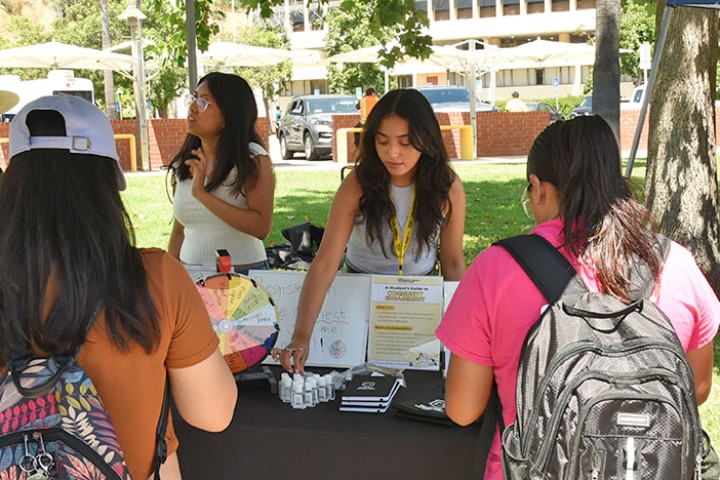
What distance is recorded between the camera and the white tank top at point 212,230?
3.76m

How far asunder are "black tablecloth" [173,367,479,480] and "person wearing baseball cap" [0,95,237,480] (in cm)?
65

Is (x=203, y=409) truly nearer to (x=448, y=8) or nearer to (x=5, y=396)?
(x=5, y=396)

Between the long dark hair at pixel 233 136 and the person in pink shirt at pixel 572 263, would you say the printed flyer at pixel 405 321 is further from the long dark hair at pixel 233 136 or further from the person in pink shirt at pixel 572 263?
the long dark hair at pixel 233 136

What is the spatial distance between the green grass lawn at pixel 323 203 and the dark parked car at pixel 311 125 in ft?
10.6

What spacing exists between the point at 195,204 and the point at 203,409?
2.06 m

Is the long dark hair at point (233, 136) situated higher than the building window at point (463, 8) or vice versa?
the building window at point (463, 8)

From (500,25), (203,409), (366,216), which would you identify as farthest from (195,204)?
(500,25)

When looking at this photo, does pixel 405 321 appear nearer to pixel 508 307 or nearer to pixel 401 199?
pixel 401 199

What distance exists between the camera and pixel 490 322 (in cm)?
187

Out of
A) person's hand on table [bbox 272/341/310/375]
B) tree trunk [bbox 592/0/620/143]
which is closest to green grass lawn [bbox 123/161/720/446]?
tree trunk [bbox 592/0/620/143]

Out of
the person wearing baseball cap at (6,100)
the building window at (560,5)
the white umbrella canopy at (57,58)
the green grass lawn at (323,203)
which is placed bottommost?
the green grass lawn at (323,203)

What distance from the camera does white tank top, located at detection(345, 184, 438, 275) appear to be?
11.0 feet

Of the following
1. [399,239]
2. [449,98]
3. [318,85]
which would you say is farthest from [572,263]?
[318,85]

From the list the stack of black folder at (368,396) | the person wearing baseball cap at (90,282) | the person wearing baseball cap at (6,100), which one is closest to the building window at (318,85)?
the person wearing baseball cap at (6,100)
